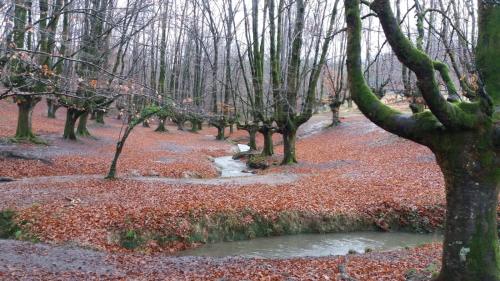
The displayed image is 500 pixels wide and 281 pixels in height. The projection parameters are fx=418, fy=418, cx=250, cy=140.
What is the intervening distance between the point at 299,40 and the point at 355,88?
53.8 feet

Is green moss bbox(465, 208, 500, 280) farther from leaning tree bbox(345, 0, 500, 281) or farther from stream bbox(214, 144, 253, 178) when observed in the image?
stream bbox(214, 144, 253, 178)

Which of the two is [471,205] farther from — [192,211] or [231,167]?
[231,167]

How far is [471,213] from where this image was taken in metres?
5.50

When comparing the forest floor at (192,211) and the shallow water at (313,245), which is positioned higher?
the forest floor at (192,211)

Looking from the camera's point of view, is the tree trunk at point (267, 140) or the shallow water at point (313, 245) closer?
the shallow water at point (313, 245)

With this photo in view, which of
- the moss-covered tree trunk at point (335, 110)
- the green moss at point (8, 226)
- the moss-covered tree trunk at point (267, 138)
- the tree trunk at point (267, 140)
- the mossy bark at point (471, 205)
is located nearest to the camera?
the mossy bark at point (471, 205)

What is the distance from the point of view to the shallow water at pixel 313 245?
10.9 meters

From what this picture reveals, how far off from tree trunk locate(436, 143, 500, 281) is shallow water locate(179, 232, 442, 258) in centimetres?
537

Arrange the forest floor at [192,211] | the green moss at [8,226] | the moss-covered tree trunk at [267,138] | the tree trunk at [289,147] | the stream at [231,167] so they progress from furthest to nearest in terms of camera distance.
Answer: the moss-covered tree trunk at [267,138] < the stream at [231,167] < the tree trunk at [289,147] < the green moss at [8,226] < the forest floor at [192,211]

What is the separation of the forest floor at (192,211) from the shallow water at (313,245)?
37 cm

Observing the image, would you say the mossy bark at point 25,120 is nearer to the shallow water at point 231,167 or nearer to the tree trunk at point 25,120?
the tree trunk at point 25,120

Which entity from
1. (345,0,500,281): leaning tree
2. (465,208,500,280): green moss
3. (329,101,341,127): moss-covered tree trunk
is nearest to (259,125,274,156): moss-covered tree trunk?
(329,101,341,127): moss-covered tree trunk

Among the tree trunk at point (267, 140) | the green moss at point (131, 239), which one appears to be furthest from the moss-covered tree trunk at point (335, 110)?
the green moss at point (131, 239)

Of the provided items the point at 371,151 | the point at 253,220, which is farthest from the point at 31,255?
the point at 371,151
